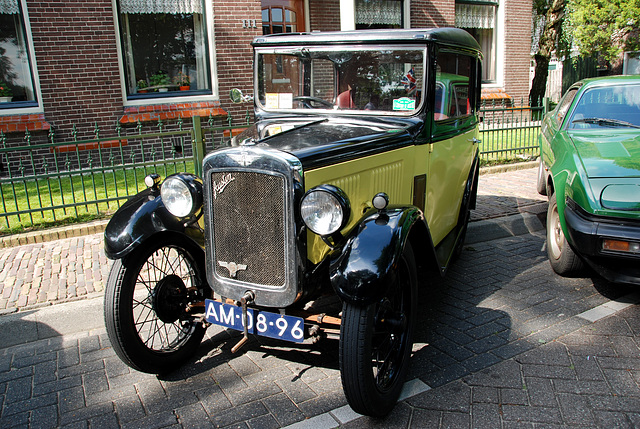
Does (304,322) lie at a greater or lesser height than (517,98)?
lesser

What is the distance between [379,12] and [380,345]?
34.9 feet

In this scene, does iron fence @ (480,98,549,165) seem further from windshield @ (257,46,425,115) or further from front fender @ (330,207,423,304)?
front fender @ (330,207,423,304)

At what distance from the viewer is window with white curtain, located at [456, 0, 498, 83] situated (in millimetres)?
13156

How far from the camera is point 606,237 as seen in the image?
347 centimetres

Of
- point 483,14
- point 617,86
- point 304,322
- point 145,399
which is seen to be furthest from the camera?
point 483,14

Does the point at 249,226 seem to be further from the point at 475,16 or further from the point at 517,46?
the point at 517,46

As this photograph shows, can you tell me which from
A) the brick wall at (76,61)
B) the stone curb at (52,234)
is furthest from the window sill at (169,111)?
the stone curb at (52,234)

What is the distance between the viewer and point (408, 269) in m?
2.71

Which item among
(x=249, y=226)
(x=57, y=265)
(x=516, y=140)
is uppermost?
(x=249, y=226)

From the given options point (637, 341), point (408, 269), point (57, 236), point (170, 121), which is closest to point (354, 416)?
point (408, 269)

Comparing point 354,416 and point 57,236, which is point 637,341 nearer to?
point 354,416

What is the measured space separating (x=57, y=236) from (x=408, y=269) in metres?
4.26

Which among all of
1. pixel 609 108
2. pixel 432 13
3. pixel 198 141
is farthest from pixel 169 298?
A: pixel 432 13

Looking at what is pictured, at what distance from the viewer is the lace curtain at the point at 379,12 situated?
37.8ft
